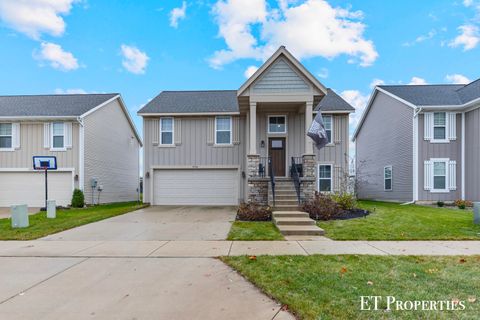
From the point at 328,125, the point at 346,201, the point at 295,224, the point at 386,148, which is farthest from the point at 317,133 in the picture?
the point at 386,148

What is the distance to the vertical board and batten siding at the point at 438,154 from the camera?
14.6 meters

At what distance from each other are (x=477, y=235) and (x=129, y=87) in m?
19.9

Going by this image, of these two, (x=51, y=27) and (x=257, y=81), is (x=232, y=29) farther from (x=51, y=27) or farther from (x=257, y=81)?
(x=51, y=27)

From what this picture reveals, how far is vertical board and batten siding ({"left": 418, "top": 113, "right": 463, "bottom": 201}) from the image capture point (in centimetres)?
1457

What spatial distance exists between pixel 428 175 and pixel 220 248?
13450 mm

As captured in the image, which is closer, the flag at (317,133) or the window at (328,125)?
the flag at (317,133)

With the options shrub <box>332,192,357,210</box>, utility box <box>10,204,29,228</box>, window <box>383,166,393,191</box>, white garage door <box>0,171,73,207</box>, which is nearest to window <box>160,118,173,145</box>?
white garage door <box>0,171,73,207</box>

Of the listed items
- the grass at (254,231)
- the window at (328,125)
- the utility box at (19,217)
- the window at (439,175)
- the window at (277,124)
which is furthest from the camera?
the window at (328,125)

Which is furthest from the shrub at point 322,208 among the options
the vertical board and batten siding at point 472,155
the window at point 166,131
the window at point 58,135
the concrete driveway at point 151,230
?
the window at point 58,135

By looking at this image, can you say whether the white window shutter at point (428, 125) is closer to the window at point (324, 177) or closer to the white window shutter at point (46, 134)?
the window at point (324, 177)

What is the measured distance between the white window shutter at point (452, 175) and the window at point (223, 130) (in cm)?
1157

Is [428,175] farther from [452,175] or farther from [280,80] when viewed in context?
[280,80]

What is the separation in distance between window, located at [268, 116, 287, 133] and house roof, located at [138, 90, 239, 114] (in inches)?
84.8

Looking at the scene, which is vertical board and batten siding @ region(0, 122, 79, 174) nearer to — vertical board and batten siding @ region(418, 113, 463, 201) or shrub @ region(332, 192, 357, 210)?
shrub @ region(332, 192, 357, 210)
